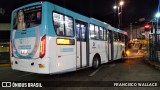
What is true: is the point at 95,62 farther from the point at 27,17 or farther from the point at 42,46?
the point at 27,17

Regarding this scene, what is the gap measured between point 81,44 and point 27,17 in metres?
3.06

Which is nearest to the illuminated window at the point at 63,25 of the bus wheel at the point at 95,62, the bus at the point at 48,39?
the bus at the point at 48,39

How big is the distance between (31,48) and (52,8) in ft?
5.98

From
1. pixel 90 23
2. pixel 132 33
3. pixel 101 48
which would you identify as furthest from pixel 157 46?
pixel 132 33

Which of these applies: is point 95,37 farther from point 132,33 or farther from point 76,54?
point 132,33

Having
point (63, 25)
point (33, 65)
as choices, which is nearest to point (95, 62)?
point (63, 25)

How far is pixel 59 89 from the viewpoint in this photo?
6992mm

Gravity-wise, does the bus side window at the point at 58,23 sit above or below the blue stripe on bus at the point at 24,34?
above

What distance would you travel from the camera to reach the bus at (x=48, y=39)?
7.61 m

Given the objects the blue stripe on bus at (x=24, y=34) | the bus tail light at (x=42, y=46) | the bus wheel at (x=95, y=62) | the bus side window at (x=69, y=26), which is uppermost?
the bus side window at (x=69, y=26)

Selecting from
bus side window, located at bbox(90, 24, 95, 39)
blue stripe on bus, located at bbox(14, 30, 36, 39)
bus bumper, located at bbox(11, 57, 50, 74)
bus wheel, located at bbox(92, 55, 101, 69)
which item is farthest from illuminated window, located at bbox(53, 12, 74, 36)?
bus wheel, located at bbox(92, 55, 101, 69)

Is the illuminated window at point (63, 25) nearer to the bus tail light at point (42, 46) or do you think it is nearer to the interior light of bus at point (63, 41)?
the interior light of bus at point (63, 41)

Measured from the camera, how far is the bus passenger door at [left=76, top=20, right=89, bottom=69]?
31.7 ft

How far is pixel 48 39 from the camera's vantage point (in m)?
7.57
